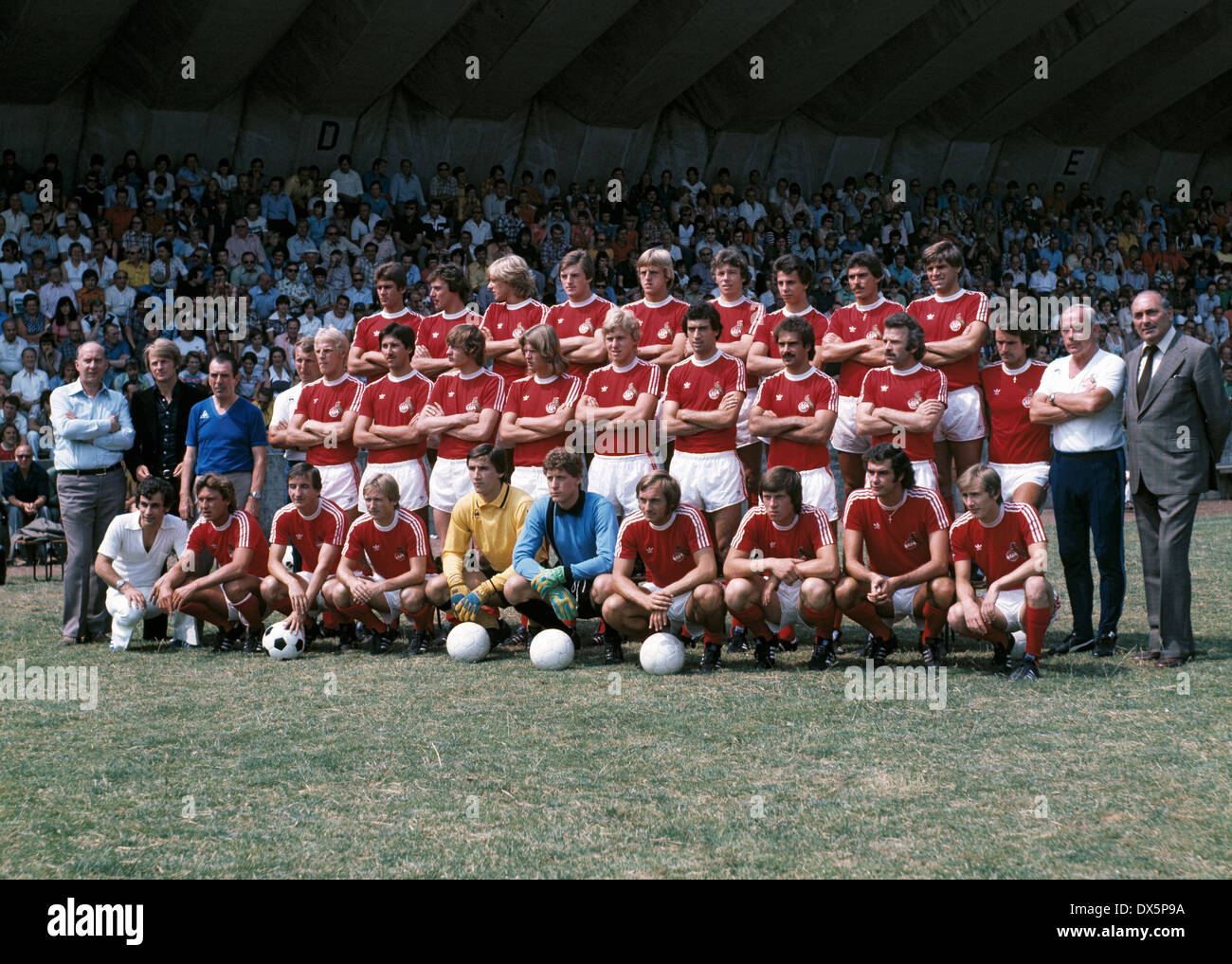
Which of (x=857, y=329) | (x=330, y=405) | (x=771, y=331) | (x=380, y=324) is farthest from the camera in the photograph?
(x=380, y=324)

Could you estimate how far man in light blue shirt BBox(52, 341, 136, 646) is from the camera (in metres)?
9.66

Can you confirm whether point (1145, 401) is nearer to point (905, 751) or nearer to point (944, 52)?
point (905, 751)

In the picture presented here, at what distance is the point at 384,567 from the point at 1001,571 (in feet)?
13.5

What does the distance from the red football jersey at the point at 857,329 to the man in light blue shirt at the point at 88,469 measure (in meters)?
5.43

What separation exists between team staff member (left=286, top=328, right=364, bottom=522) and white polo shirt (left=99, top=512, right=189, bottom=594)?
1120 mm

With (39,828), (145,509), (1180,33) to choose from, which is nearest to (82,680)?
(145,509)

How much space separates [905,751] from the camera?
5934 millimetres

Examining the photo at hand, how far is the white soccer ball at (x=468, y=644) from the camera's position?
841 cm

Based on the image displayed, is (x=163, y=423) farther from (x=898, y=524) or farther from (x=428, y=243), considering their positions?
(x=428, y=243)

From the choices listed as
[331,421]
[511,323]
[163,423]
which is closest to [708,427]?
[511,323]

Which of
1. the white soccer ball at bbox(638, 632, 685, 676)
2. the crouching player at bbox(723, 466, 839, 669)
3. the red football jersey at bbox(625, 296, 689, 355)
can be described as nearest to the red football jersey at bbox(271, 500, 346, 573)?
the white soccer ball at bbox(638, 632, 685, 676)

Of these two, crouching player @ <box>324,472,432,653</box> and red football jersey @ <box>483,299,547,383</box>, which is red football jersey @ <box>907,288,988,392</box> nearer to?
red football jersey @ <box>483,299,547,383</box>

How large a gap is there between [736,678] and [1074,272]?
71.7 ft

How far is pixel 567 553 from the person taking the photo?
28.3ft
